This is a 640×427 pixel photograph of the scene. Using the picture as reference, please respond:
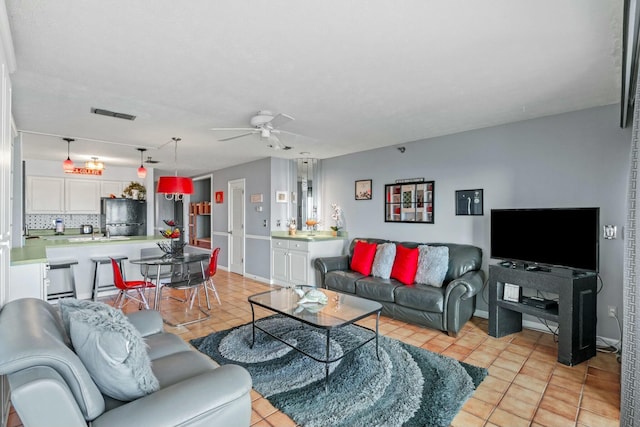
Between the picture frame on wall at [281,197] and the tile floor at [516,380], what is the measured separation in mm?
2522

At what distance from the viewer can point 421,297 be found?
3.49 m

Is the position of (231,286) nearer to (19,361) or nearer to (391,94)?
(391,94)

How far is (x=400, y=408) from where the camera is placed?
2.11 metres

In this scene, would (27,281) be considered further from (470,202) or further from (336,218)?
(470,202)

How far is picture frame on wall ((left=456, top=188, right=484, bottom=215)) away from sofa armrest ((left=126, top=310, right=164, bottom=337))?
3628 millimetres

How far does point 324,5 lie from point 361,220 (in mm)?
Result: 3999

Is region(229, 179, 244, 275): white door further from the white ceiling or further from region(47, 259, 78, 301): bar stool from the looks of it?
the white ceiling

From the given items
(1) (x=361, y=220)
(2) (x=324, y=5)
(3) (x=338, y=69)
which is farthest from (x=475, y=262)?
(2) (x=324, y=5)

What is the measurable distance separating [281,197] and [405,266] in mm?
2842

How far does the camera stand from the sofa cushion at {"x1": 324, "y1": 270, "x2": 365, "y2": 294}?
4.21m

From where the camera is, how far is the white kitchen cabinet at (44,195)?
6160 mm

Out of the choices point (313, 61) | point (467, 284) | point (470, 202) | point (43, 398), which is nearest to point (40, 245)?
point (43, 398)

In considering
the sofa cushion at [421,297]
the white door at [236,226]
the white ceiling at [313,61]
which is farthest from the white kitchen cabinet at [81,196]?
the sofa cushion at [421,297]

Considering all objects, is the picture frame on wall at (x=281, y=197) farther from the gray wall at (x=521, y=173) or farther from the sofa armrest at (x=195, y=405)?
the sofa armrest at (x=195, y=405)
